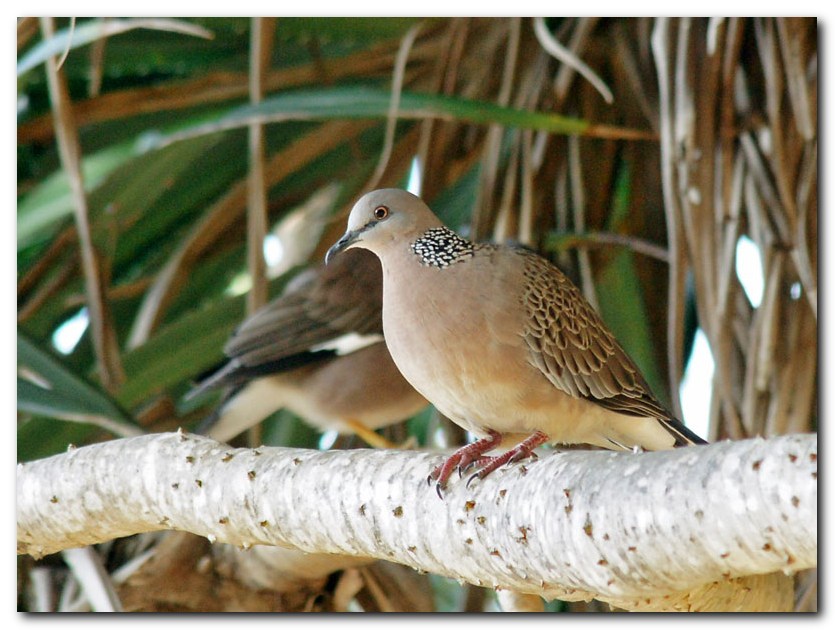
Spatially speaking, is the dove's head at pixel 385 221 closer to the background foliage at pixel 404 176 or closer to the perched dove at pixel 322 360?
the background foliage at pixel 404 176

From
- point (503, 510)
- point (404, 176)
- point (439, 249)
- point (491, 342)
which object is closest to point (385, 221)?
point (439, 249)

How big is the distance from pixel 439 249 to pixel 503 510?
0.41 meters

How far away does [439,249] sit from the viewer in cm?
139

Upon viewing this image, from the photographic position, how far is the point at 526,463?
1139 mm

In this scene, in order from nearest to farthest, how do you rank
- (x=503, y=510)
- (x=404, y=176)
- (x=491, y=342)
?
(x=503, y=510)
(x=491, y=342)
(x=404, y=176)

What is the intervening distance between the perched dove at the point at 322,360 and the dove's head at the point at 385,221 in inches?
27.6

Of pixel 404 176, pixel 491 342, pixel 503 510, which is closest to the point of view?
pixel 503 510

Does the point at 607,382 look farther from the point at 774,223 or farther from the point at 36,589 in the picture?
the point at 36,589

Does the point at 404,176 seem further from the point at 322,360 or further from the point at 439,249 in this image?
the point at 439,249

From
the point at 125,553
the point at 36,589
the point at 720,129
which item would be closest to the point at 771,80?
the point at 720,129

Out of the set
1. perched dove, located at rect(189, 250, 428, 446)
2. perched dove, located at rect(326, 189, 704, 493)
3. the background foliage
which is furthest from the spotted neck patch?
perched dove, located at rect(189, 250, 428, 446)

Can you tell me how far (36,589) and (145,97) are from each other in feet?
3.40

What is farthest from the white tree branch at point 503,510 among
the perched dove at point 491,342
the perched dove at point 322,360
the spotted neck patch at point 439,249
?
the perched dove at point 322,360
